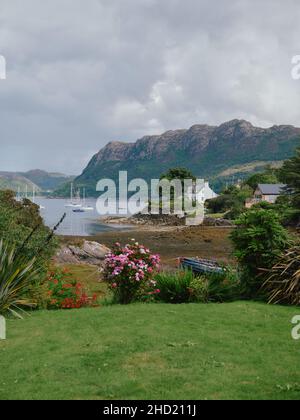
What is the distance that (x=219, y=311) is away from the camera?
970 cm

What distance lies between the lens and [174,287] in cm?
1153

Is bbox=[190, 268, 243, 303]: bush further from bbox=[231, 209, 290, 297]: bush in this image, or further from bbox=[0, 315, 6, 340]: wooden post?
bbox=[0, 315, 6, 340]: wooden post

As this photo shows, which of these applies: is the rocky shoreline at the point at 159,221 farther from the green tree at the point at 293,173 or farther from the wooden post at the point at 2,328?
the wooden post at the point at 2,328

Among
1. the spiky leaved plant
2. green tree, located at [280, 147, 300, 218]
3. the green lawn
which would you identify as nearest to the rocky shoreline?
green tree, located at [280, 147, 300, 218]

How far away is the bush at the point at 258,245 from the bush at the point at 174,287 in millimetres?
1445

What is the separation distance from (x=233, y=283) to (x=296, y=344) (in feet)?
16.0

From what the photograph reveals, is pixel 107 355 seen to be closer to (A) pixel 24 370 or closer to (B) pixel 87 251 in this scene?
(A) pixel 24 370

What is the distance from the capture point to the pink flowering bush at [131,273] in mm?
11078

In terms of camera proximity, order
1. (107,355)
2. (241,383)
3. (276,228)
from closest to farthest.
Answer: (241,383) → (107,355) → (276,228)

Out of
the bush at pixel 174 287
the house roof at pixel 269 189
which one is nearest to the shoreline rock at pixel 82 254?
the bush at pixel 174 287

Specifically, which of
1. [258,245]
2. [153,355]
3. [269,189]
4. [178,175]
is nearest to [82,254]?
[258,245]

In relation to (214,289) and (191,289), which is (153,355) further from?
(214,289)

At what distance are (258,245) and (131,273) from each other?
3227 mm
